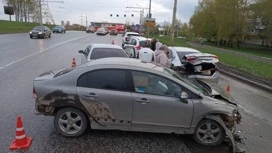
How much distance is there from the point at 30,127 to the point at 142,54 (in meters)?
4.32

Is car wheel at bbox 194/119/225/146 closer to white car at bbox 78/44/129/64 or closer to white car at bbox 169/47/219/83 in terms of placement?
white car at bbox 169/47/219/83

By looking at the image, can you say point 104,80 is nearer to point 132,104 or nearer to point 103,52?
point 132,104

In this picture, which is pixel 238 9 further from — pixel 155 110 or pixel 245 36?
pixel 155 110

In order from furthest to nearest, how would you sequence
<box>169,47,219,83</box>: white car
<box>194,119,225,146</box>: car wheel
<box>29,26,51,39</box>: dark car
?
<box>29,26,51,39</box>: dark car → <box>169,47,219,83</box>: white car → <box>194,119,225,146</box>: car wheel

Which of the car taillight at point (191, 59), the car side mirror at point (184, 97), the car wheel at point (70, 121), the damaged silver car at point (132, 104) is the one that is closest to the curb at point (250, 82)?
the car taillight at point (191, 59)

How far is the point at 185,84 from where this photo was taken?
4391mm

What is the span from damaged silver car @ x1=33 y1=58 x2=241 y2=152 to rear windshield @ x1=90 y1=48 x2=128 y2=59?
3680 millimetres

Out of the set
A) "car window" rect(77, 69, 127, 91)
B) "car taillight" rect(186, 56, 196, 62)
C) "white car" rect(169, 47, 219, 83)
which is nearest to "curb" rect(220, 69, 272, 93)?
"white car" rect(169, 47, 219, 83)

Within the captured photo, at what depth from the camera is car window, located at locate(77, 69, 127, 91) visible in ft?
14.2

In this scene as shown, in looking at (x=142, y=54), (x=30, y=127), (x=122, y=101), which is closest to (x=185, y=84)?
(x=122, y=101)

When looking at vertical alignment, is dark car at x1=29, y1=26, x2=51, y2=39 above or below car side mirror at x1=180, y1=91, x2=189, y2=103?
above

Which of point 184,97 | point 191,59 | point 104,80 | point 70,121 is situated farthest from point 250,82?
point 70,121

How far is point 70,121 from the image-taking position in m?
4.39

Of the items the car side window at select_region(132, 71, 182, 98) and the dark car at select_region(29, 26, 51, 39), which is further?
the dark car at select_region(29, 26, 51, 39)
